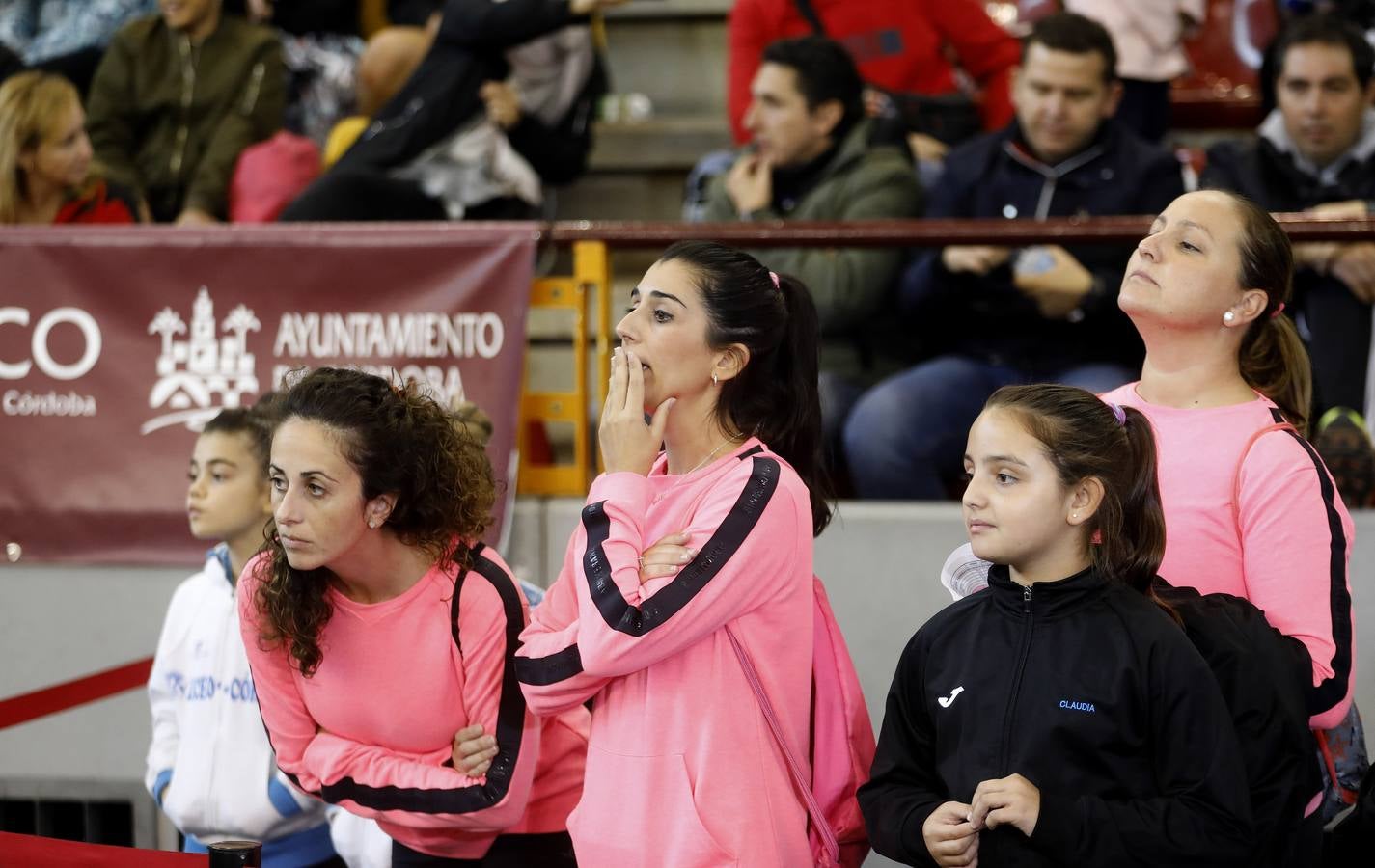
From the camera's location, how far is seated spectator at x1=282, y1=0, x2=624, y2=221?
18.8 ft

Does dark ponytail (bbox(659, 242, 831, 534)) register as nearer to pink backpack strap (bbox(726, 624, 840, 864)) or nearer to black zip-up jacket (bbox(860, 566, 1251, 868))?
pink backpack strap (bbox(726, 624, 840, 864))

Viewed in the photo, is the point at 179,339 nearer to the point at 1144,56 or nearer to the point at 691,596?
the point at 691,596

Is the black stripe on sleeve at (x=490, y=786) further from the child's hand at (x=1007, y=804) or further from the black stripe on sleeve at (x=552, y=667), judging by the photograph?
the child's hand at (x=1007, y=804)

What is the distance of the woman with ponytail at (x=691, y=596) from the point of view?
2.75m

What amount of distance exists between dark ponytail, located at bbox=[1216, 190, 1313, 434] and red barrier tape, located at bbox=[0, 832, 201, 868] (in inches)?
87.0

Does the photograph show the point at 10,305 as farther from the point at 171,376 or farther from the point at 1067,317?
the point at 1067,317

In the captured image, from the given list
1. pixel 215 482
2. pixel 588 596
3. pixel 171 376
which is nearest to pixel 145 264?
pixel 171 376

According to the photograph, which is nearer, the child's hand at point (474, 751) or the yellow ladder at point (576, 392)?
the child's hand at point (474, 751)

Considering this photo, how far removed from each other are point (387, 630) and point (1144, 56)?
4182 millimetres

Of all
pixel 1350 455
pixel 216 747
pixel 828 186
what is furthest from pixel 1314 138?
pixel 216 747

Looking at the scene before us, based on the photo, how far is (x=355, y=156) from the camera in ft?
19.2

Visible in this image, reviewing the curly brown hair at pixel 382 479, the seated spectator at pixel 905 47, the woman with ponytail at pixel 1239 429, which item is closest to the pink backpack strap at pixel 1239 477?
the woman with ponytail at pixel 1239 429

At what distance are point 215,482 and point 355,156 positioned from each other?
2.22 meters

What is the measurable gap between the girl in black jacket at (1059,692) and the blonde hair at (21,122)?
373 cm
